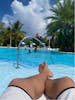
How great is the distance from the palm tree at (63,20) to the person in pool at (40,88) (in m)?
14.1

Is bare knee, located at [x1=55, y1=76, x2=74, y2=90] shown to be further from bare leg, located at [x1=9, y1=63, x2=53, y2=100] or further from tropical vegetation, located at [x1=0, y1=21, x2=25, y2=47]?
tropical vegetation, located at [x1=0, y1=21, x2=25, y2=47]

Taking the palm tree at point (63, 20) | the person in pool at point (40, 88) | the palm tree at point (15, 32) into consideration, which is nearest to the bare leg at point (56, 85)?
the person in pool at point (40, 88)

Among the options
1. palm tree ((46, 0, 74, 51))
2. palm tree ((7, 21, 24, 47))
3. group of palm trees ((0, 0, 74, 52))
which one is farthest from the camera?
palm tree ((7, 21, 24, 47))

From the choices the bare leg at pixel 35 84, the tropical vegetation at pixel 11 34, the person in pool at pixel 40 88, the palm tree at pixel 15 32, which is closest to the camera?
the person in pool at pixel 40 88

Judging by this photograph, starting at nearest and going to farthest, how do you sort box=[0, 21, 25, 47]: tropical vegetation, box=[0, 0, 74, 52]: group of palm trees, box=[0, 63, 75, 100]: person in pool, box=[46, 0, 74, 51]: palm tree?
box=[0, 63, 75, 100]: person in pool < box=[0, 0, 74, 52]: group of palm trees < box=[46, 0, 74, 51]: palm tree < box=[0, 21, 25, 47]: tropical vegetation

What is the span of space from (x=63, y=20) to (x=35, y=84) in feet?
47.3

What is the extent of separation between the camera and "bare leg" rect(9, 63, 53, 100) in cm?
148

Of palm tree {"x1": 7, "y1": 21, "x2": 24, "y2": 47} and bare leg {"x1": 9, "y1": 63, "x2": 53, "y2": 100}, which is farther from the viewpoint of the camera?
palm tree {"x1": 7, "y1": 21, "x2": 24, "y2": 47}

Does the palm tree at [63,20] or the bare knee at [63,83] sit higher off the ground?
the palm tree at [63,20]

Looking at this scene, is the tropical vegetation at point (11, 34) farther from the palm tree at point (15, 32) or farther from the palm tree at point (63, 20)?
the palm tree at point (63, 20)

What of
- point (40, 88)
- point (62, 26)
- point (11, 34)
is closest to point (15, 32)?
point (11, 34)

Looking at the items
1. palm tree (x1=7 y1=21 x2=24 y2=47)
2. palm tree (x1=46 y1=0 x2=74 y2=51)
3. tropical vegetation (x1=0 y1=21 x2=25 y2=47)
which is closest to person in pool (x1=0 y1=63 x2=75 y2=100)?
palm tree (x1=46 y1=0 x2=74 y2=51)

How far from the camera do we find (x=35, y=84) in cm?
153

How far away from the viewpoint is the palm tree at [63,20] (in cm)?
1567
